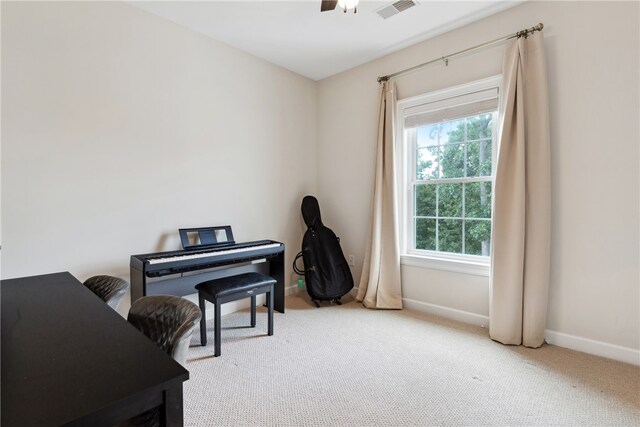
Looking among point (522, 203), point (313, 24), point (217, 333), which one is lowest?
point (217, 333)

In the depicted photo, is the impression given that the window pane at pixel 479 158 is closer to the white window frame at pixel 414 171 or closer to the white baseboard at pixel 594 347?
the white window frame at pixel 414 171

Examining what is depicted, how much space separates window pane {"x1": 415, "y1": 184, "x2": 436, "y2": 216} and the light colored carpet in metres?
1.11

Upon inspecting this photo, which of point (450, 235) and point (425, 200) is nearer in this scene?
point (450, 235)

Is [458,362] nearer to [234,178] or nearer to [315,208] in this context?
[315,208]

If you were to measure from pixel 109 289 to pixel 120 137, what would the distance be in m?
1.31

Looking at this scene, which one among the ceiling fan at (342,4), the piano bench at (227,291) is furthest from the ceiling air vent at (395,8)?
the piano bench at (227,291)

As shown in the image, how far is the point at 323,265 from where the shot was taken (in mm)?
3340

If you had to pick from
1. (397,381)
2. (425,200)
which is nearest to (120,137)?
(397,381)

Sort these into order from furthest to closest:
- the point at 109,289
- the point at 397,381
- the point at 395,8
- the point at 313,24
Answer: the point at 313,24 < the point at 395,8 < the point at 397,381 < the point at 109,289

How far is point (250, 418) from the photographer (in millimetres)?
1580

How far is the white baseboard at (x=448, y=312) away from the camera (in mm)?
2727

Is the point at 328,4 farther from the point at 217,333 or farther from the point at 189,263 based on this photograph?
the point at 217,333

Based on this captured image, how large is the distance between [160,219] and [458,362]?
2.55 meters

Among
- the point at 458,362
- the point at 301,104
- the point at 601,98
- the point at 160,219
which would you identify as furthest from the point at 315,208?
the point at 601,98
